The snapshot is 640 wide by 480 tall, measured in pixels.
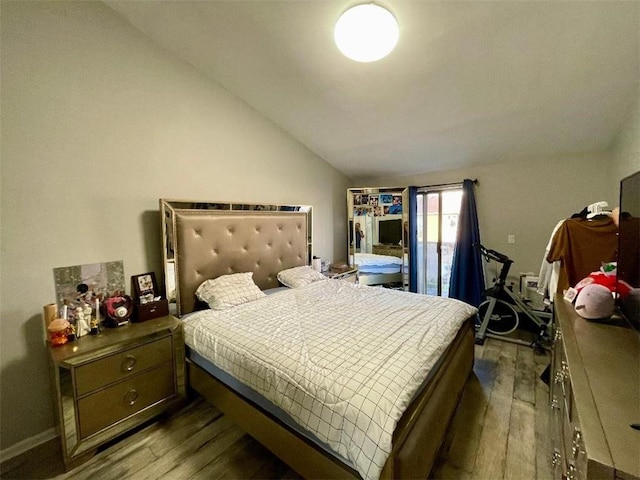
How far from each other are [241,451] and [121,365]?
91cm

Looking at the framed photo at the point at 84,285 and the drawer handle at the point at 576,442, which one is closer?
the drawer handle at the point at 576,442

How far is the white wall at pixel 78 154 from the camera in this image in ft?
5.14

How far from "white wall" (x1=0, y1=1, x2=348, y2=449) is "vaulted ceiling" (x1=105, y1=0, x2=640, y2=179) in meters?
0.35

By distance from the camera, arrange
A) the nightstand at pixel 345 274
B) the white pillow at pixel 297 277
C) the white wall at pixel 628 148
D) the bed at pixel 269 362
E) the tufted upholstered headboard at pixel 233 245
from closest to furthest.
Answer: the bed at pixel 269 362 < the white wall at pixel 628 148 < the tufted upholstered headboard at pixel 233 245 < the white pillow at pixel 297 277 < the nightstand at pixel 345 274

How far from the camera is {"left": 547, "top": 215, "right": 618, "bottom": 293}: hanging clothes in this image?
1917 mm

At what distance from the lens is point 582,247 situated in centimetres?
199

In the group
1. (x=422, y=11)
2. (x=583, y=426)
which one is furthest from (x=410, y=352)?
(x=422, y=11)

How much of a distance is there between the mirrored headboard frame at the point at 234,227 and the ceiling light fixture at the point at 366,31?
5.32 ft

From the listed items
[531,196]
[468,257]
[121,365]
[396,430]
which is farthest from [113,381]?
[531,196]

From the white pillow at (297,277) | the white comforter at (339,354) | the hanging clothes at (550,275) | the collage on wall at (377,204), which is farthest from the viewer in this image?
the collage on wall at (377,204)

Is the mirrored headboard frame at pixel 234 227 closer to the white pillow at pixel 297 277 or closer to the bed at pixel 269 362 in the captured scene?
the bed at pixel 269 362

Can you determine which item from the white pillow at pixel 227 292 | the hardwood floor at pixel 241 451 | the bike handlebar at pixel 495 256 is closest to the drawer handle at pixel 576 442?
the hardwood floor at pixel 241 451

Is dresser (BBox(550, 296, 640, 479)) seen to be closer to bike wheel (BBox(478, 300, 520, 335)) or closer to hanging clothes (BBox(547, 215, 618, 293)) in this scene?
hanging clothes (BBox(547, 215, 618, 293))

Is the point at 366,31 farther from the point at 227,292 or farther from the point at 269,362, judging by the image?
the point at 227,292
